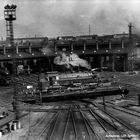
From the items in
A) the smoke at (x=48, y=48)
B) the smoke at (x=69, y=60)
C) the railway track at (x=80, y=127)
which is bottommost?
the railway track at (x=80, y=127)

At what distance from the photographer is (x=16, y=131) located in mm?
23531

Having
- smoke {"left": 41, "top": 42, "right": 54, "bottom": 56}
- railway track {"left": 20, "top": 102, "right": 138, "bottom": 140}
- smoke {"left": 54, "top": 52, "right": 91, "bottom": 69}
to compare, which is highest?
smoke {"left": 41, "top": 42, "right": 54, "bottom": 56}

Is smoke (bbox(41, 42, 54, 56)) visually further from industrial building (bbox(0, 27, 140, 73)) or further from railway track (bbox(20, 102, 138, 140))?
railway track (bbox(20, 102, 138, 140))

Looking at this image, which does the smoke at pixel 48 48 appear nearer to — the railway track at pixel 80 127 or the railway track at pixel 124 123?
the railway track at pixel 124 123

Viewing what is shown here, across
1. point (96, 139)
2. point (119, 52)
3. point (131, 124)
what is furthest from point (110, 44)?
point (96, 139)

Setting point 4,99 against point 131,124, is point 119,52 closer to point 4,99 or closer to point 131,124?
point 4,99

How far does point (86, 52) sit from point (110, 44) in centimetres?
923

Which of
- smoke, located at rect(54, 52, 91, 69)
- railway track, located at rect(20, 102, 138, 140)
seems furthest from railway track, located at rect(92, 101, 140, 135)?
smoke, located at rect(54, 52, 91, 69)

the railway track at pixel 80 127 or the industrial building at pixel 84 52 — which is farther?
the industrial building at pixel 84 52

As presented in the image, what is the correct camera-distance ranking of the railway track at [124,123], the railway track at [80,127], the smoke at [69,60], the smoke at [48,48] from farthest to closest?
the smoke at [48,48] → the smoke at [69,60] → the railway track at [124,123] → the railway track at [80,127]

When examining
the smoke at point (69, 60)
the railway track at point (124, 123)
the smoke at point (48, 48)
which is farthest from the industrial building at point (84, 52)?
the railway track at point (124, 123)

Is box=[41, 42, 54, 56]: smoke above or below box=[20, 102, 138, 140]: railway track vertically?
above

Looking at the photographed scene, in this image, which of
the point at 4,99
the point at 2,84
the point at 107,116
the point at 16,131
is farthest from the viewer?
the point at 2,84

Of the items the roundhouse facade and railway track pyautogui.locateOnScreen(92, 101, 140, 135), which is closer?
railway track pyautogui.locateOnScreen(92, 101, 140, 135)
